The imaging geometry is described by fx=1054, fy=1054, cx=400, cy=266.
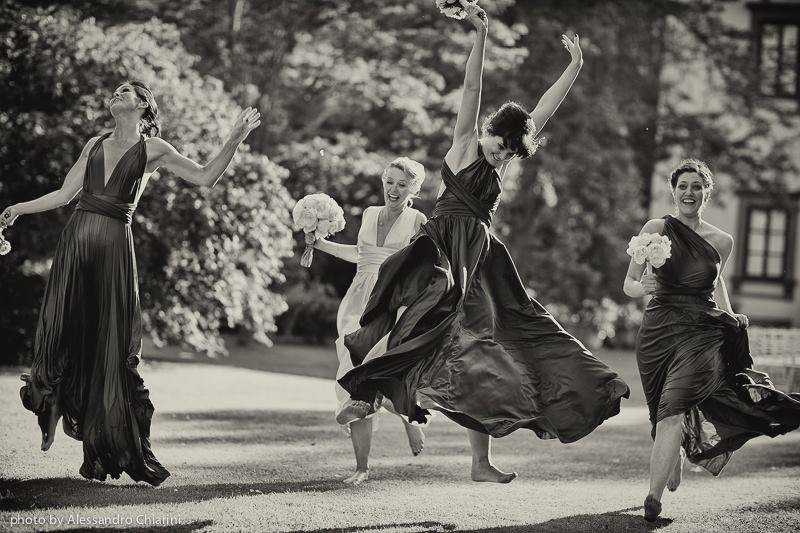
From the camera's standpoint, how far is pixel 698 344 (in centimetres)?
756

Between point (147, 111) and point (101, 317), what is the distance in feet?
4.83

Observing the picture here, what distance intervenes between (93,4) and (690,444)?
14883mm

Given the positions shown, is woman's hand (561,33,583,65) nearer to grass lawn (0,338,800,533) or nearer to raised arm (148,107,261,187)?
raised arm (148,107,261,187)

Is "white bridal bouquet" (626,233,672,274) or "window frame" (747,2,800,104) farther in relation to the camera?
"window frame" (747,2,800,104)

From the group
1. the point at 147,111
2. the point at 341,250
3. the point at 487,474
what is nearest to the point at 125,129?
the point at 147,111

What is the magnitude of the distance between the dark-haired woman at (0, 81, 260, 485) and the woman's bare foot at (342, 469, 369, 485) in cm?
159

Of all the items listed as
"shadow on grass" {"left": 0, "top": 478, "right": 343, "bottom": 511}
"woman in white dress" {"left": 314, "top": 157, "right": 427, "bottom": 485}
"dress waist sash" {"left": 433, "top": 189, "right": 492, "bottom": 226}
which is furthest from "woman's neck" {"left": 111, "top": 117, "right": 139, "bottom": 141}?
"shadow on grass" {"left": 0, "top": 478, "right": 343, "bottom": 511}

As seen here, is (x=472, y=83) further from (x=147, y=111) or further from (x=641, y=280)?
(x=147, y=111)

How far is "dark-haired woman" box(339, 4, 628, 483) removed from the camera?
6.60m

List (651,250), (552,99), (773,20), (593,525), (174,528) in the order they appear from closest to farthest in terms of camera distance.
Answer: (174,528)
(593,525)
(651,250)
(552,99)
(773,20)

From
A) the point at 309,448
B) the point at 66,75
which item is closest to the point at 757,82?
the point at 66,75

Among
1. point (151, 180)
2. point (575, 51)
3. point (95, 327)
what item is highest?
point (575, 51)

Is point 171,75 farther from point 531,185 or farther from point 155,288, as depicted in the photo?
point 531,185

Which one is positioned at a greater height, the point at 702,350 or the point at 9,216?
the point at 9,216
